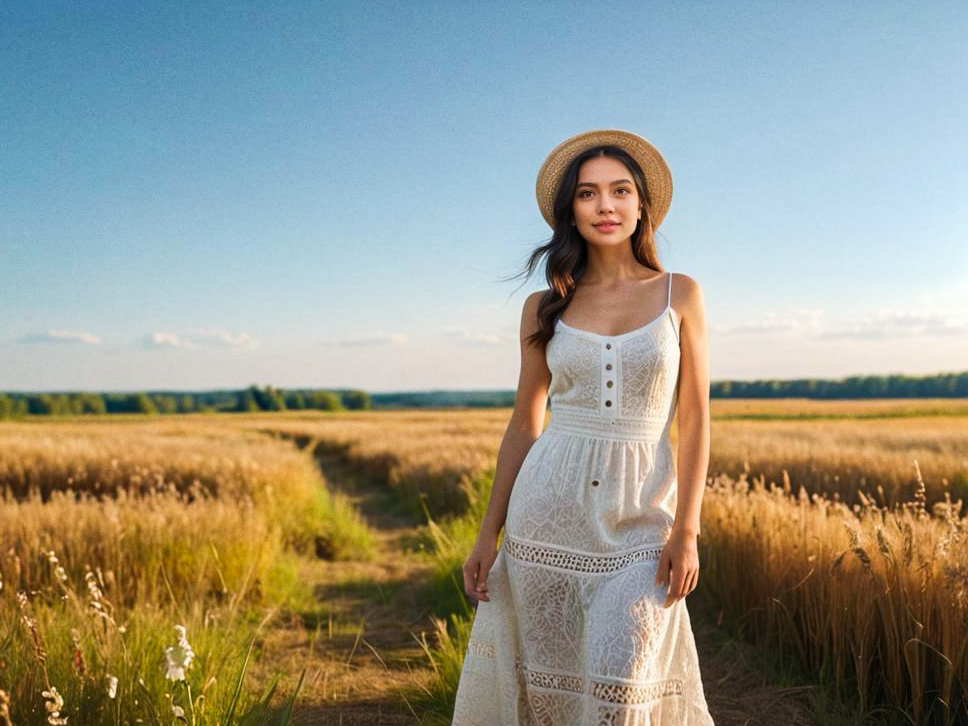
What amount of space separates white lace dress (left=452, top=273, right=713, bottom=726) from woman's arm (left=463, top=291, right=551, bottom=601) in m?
0.07

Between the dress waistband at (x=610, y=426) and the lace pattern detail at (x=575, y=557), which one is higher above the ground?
the dress waistband at (x=610, y=426)

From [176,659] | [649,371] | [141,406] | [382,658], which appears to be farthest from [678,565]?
[141,406]

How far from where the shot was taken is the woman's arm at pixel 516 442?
246cm

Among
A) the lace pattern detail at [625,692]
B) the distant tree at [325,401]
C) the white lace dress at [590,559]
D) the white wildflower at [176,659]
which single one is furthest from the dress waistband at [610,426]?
the distant tree at [325,401]

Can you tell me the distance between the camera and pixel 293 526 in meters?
8.06

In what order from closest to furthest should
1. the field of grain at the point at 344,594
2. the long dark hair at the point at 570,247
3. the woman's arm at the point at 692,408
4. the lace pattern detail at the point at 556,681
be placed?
the woman's arm at the point at 692,408 < the lace pattern detail at the point at 556,681 < the long dark hair at the point at 570,247 < the field of grain at the point at 344,594

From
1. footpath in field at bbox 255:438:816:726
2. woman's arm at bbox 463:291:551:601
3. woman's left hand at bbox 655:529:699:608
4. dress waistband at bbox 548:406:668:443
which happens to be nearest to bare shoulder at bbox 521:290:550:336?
woman's arm at bbox 463:291:551:601

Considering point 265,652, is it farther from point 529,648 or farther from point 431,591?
point 529,648

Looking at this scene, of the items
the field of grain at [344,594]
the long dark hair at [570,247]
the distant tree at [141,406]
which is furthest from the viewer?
the distant tree at [141,406]

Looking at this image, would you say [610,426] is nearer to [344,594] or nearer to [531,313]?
[531,313]

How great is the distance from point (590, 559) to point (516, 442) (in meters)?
0.51

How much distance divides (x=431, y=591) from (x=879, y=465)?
7084 mm

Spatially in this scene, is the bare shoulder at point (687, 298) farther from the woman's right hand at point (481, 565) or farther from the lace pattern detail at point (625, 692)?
the lace pattern detail at point (625, 692)

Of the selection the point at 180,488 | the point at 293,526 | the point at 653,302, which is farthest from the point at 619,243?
the point at 180,488
